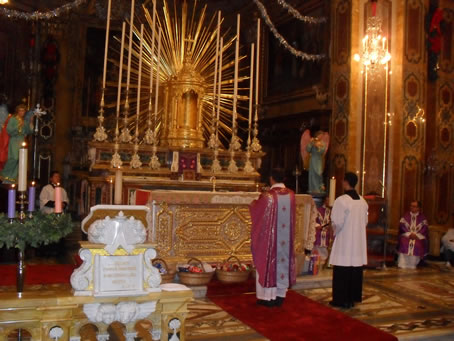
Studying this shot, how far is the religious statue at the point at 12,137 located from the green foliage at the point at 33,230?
679 centimetres

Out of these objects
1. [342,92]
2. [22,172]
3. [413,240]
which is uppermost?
[342,92]

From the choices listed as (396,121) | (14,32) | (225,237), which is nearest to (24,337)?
(225,237)

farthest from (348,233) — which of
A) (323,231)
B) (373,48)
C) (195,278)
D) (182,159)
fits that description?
(373,48)

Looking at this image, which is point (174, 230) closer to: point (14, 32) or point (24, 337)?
point (24, 337)

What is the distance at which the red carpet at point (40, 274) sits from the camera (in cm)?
698

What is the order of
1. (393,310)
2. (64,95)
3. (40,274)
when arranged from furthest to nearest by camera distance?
(64,95) < (40,274) < (393,310)

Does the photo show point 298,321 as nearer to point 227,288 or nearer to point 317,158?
point 227,288

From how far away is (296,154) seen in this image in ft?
45.3

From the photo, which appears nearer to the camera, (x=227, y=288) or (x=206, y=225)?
(x=227, y=288)

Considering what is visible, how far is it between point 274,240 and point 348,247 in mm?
960

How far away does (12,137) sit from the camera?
1028 centimetres

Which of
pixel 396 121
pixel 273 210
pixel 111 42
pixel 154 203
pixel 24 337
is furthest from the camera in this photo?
pixel 111 42

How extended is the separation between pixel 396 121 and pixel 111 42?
358 inches

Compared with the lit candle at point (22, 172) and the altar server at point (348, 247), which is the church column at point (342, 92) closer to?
the altar server at point (348, 247)
